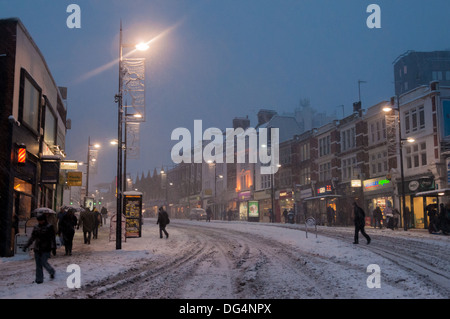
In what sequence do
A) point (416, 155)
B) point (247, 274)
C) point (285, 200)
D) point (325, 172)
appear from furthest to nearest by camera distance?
1. point (285, 200)
2. point (325, 172)
3. point (416, 155)
4. point (247, 274)

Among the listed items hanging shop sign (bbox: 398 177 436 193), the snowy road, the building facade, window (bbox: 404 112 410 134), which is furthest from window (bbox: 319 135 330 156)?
the building facade

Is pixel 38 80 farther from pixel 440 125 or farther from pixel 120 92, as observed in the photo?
pixel 440 125

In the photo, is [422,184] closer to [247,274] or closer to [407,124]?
[407,124]

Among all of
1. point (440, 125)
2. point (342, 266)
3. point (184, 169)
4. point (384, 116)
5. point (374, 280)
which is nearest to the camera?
point (374, 280)

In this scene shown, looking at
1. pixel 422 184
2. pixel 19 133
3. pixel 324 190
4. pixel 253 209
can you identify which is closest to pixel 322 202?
pixel 324 190

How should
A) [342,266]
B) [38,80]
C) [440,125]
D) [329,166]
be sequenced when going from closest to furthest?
[342,266], [38,80], [440,125], [329,166]

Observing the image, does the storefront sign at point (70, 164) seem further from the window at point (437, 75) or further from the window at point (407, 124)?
the window at point (437, 75)

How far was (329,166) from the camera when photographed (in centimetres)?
4744

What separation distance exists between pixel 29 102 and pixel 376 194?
97.4ft

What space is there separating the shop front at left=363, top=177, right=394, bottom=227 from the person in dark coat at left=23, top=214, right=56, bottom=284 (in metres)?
30.8

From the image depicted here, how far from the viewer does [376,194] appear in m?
38.8

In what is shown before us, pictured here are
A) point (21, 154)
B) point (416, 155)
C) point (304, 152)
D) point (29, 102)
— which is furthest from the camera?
point (304, 152)
